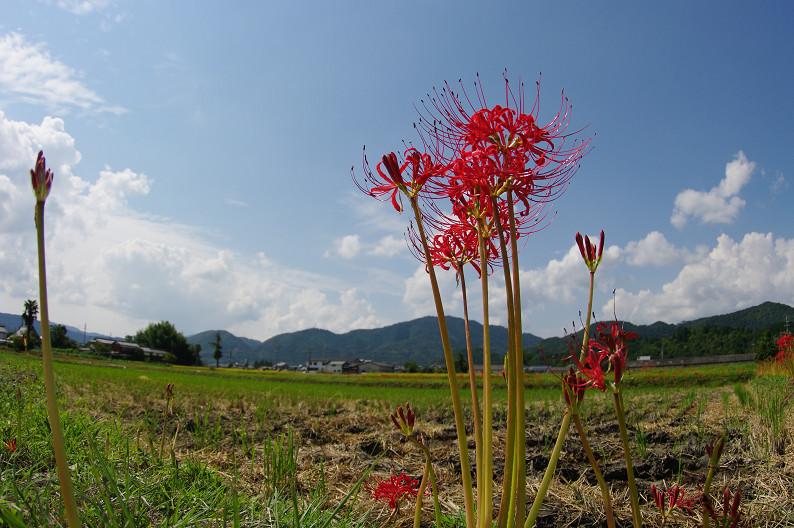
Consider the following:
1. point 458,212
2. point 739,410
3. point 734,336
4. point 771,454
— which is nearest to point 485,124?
point 458,212

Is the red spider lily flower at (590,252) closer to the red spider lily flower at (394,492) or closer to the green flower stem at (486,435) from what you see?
the green flower stem at (486,435)

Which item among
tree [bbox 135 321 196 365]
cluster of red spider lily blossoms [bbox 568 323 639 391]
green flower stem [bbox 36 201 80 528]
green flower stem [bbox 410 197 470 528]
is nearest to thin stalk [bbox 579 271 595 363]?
cluster of red spider lily blossoms [bbox 568 323 639 391]

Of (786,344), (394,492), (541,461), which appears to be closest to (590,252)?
(394,492)

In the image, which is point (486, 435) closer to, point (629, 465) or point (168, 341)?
point (629, 465)

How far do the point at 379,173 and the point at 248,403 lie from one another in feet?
31.9

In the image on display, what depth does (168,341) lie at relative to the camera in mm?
90438

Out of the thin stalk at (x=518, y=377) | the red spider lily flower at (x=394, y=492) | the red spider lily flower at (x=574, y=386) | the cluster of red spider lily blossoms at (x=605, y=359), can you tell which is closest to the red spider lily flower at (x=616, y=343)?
the cluster of red spider lily blossoms at (x=605, y=359)

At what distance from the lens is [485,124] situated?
163 centimetres

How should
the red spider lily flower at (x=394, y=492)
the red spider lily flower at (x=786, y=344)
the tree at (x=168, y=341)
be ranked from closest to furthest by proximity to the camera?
1. the red spider lily flower at (x=394, y=492)
2. the red spider lily flower at (x=786, y=344)
3. the tree at (x=168, y=341)

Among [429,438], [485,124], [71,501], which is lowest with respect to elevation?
[429,438]

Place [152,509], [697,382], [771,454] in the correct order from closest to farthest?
[152,509], [771,454], [697,382]

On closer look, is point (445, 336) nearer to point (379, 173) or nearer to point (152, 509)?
point (379, 173)

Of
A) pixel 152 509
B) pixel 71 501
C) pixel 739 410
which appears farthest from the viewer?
pixel 739 410

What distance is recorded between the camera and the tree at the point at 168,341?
278 ft
